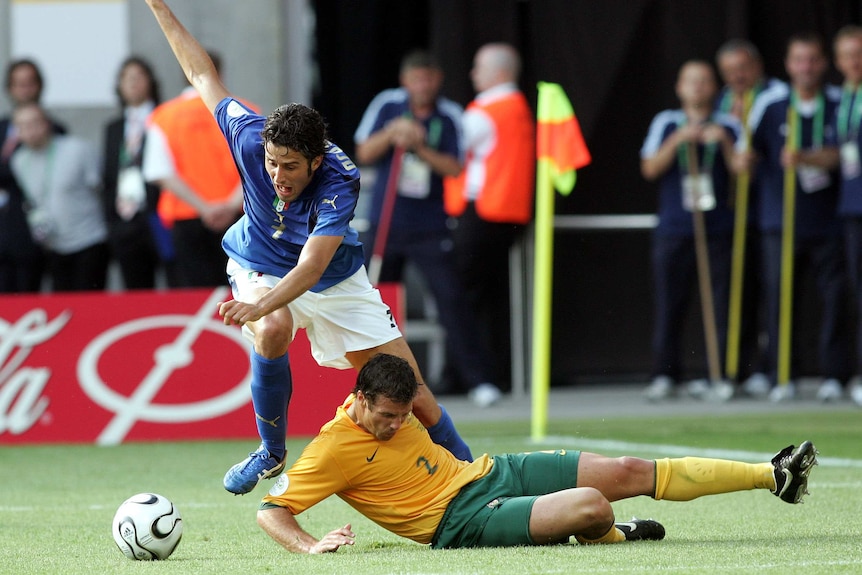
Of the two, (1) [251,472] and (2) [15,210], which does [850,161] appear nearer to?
(2) [15,210]

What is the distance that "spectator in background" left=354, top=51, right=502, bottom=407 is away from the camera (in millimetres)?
10742

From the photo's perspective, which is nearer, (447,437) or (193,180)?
(447,437)

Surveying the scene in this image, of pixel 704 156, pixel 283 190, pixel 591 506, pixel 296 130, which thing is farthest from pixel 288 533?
pixel 704 156

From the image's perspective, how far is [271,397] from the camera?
19.5ft

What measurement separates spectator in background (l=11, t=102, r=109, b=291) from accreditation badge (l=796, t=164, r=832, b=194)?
5173mm

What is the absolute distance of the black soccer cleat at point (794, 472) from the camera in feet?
17.4

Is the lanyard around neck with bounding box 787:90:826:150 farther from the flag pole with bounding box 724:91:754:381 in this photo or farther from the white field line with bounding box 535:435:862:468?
the white field line with bounding box 535:435:862:468

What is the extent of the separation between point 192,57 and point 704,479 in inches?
107

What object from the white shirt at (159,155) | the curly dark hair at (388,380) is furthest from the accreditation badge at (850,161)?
the curly dark hair at (388,380)

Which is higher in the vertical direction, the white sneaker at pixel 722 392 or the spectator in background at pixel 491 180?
the spectator in background at pixel 491 180

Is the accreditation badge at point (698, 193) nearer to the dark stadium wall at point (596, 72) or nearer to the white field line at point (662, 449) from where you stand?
the dark stadium wall at point (596, 72)

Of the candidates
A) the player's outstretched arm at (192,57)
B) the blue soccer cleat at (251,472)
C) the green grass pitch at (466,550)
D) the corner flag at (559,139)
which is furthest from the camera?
the corner flag at (559,139)

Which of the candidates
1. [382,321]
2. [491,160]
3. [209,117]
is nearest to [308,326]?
[382,321]

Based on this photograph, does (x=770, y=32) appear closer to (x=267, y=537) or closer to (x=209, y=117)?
(x=209, y=117)
